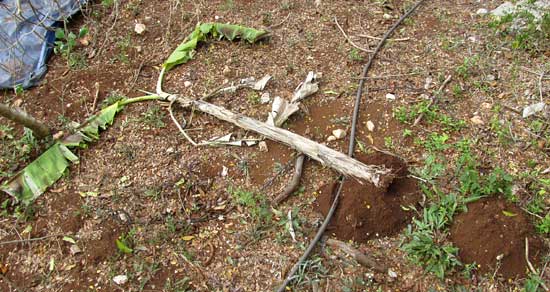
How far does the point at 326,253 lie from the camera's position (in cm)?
282

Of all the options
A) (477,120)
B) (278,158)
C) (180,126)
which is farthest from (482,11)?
(180,126)

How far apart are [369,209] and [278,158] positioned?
2.54ft

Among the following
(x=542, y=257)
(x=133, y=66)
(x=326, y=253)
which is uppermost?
(x=133, y=66)

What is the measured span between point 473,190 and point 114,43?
3320mm

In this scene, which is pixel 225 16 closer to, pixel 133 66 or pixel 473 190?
pixel 133 66

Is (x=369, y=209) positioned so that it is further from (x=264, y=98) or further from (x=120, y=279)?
(x=120, y=279)

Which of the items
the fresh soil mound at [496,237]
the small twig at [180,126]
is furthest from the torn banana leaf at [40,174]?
the fresh soil mound at [496,237]

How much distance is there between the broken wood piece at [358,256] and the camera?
2720mm

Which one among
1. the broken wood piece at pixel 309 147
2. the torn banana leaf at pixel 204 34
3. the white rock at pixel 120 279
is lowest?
the white rock at pixel 120 279

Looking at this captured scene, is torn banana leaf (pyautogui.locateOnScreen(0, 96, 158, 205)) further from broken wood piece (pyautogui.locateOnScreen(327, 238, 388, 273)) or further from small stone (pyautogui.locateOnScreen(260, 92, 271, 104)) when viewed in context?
broken wood piece (pyautogui.locateOnScreen(327, 238, 388, 273))

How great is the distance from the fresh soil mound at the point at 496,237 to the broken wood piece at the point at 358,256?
1.57 feet

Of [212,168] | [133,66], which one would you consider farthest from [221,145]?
[133,66]

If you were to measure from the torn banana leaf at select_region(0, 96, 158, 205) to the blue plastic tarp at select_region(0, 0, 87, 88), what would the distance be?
0.92m

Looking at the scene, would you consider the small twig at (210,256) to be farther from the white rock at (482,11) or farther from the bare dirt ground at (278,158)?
the white rock at (482,11)
